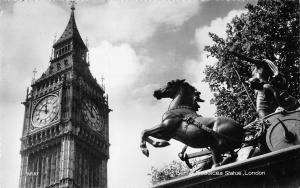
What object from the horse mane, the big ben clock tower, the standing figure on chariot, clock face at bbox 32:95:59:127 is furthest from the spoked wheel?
clock face at bbox 32:95:59:127

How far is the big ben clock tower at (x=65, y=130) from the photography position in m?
66.2

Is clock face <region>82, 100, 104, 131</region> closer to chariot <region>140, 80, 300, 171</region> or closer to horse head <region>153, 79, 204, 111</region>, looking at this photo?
horse head <region>153, 79, 204, 111</region>

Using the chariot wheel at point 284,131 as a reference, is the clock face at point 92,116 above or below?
above

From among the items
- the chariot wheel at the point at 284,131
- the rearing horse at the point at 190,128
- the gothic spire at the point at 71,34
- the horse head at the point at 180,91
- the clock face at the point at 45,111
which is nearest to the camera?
the chariot wheel at the point at 284,131

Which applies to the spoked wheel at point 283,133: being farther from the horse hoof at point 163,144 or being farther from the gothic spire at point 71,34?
the gothic spire at point 71,34

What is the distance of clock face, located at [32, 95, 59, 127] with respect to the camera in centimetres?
6944

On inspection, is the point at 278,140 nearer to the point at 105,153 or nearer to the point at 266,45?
the point at 266,45

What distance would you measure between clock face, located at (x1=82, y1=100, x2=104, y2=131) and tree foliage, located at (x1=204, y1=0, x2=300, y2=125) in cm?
5213

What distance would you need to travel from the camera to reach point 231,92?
62.2 feet

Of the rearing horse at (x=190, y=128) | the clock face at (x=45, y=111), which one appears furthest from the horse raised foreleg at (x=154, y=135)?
the clock face at (x=45, y=111)

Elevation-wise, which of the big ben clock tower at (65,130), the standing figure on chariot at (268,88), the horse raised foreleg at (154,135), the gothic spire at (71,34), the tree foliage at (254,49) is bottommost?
the horse raised foreleg at (154,135)

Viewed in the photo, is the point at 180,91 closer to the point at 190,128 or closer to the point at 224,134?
the point at 190,128

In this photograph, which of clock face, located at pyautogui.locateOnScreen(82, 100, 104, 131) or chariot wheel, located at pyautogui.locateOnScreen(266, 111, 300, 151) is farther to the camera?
clock face, located at pyautogui.locateOnScreen(82, 100, 104, 131)

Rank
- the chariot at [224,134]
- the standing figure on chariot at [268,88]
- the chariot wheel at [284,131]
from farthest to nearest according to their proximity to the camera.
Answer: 1. the standing figure on chariot at [268,88]
2. the chariot at [224,134]
3. the chariot wheel at [284,131]
